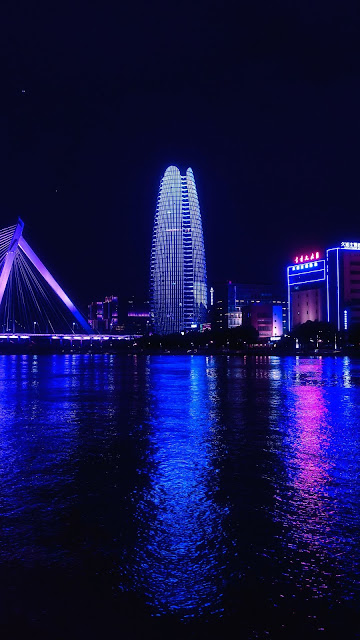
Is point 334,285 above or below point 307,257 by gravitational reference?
below

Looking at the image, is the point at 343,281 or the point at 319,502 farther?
the point at 343,281

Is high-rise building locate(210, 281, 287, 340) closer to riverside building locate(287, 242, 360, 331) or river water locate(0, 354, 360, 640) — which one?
riverside building locate(287, 242, 360, 331)

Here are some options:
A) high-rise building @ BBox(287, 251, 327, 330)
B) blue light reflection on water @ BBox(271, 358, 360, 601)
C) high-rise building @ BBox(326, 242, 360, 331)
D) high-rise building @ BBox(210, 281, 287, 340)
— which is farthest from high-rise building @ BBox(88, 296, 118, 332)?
blue light reflection on water @ BBox(271, 358, 360, 601)

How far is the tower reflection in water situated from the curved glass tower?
102 m

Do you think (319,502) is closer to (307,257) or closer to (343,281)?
(343,281)

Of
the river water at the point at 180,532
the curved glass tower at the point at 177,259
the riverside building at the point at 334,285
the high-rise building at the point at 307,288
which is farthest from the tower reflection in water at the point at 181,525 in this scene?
the curved glass tower at the point at 177,259

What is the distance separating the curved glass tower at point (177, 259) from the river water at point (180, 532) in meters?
101

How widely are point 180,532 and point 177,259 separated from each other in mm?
107811

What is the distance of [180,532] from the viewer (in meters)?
5.20

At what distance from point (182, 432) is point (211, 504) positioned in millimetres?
5022

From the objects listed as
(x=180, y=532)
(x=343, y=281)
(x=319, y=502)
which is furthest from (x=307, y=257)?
(x=180, y=532)

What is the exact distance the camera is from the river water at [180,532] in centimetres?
364

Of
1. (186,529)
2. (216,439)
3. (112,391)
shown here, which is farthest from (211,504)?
(112,391)

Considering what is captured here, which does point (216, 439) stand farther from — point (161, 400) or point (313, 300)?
point (313, 300)
